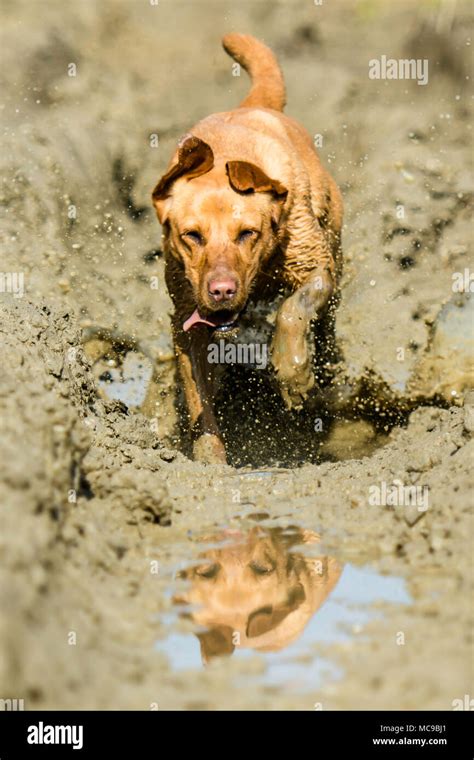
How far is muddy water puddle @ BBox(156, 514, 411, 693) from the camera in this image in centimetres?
327

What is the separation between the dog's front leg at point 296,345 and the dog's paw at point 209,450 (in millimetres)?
761

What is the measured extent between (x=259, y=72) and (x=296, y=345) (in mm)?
3026

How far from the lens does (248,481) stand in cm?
572

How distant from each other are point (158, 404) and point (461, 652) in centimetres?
519

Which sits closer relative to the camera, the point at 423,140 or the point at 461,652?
the point at 461,652

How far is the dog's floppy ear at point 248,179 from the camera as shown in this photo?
5.95 metres

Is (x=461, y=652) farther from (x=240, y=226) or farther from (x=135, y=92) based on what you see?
(x=135, y=92)

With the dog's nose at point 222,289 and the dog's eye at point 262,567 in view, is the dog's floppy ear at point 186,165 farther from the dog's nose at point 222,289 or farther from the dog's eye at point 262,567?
the dog's eye at point 262,567

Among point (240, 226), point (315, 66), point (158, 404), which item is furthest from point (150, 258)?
point (315, 66)

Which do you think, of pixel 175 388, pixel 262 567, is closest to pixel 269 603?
pixel 262 567

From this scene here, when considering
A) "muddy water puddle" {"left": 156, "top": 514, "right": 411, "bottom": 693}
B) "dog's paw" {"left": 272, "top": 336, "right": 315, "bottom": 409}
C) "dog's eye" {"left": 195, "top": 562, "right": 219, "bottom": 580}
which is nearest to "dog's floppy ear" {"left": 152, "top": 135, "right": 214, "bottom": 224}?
"dog's paw" {"left": 272, "top": 336, "right": 315, "bottom": 409}

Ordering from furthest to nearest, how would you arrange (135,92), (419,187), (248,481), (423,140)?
(135,92), (423,140), (419,187), (248,481)
